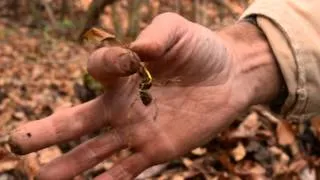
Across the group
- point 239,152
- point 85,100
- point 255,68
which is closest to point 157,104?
point 255,68

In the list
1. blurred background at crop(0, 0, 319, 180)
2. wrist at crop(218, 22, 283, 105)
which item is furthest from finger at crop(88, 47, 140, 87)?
blurred background at crop(0, 0, 319, 180)

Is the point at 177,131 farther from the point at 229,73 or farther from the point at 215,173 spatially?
the point at 215,173

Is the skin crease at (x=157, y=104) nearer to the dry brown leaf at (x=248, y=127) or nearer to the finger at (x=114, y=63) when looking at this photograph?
the finger at (x=114, y=63)

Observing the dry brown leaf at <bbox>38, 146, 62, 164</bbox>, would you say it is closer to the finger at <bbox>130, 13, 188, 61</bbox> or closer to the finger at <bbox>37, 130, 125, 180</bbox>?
the finger at <bbox>37, 130, 125, 180</bbox>

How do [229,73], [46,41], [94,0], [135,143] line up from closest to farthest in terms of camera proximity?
[135,143], [229,73], [94,0], [46,41]

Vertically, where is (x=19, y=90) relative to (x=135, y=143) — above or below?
below

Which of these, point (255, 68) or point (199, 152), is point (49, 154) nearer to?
→ point (199, 152)

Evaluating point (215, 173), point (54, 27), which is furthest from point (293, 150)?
point (54, 27)
